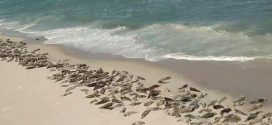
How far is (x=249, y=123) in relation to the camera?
34.6 feet

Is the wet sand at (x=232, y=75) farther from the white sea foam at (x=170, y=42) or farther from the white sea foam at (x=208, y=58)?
the white sea foam at (x=170, y=42)

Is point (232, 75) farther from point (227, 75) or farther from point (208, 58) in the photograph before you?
point (208, 58)

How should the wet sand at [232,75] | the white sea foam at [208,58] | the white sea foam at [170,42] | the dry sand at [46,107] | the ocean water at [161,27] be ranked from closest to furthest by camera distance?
1. the dry sand at [46,107]
2. the wet sand at [232,75]
3. the white sea foam at [208,58]
4. the white sea foam at [170,42]
5. the ocean water at [161,27]

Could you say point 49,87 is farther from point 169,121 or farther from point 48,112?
point 169,121

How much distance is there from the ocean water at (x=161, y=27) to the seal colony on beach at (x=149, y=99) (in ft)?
8.65

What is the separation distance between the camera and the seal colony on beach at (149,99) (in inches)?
438

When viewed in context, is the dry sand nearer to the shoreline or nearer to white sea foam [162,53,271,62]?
the shoreline

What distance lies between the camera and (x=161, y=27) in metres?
21.4

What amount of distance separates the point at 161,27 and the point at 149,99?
9044 mm

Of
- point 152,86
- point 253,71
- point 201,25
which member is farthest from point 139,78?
point 201,25

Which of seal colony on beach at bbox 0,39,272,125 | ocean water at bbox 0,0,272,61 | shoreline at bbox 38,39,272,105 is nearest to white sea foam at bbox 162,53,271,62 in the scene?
ocean water at bbox 0,0,272,61

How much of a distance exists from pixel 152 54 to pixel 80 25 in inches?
353

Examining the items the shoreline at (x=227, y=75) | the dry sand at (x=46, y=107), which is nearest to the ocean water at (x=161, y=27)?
the shoreline at (x=227, y=75)

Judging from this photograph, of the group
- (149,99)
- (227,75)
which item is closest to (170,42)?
(227,75)
